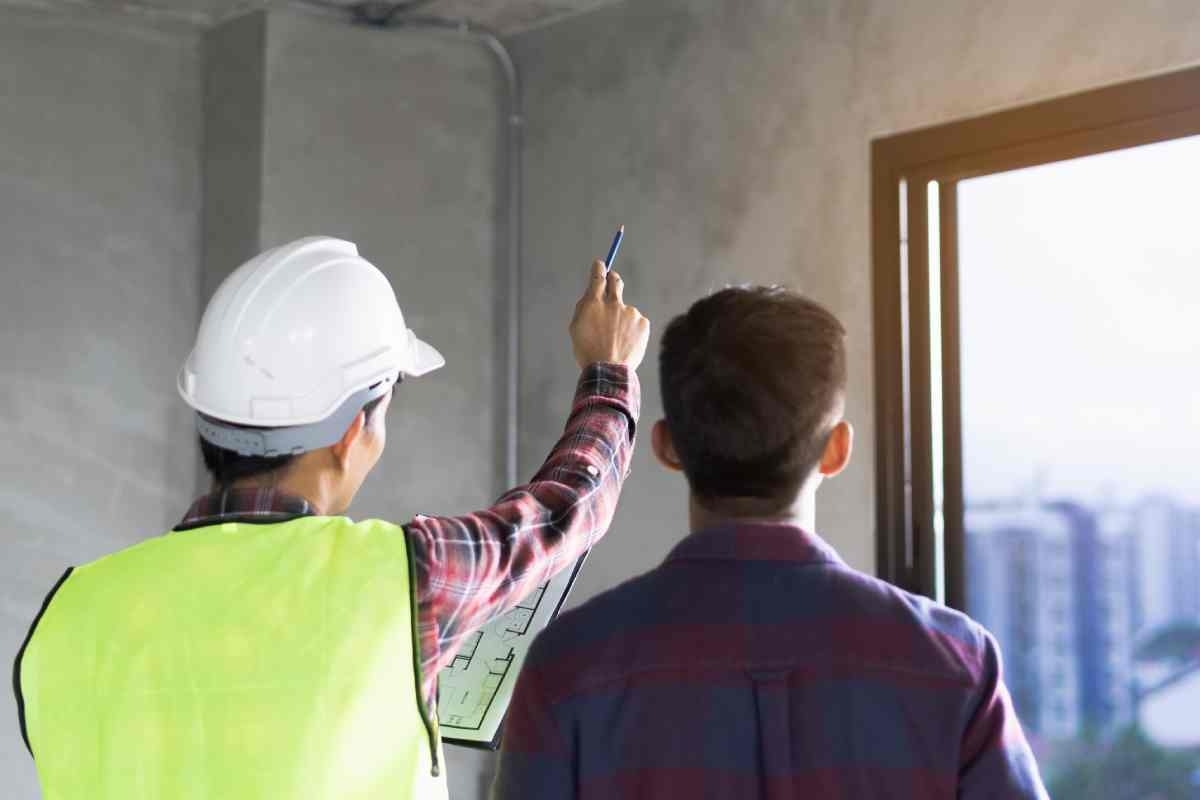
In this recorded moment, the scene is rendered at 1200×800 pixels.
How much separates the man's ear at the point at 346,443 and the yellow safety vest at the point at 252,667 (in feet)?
0.36

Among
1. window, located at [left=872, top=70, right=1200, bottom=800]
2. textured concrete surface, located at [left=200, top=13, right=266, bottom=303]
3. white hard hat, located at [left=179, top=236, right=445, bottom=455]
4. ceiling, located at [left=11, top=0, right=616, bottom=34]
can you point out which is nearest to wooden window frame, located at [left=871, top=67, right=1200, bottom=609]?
window, located at [left=872, top=70, right=1200, bottom=800]

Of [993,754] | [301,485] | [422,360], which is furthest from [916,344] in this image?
[993,754]

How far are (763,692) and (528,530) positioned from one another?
372mm

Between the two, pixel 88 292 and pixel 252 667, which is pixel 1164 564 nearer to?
pixel 252 667

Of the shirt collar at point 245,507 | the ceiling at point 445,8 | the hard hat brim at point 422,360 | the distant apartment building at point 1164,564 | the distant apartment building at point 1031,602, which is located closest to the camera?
the shirt collar at point 245,507

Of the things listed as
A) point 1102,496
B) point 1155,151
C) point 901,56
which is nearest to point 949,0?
point 901,56

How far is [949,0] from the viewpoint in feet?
9.52

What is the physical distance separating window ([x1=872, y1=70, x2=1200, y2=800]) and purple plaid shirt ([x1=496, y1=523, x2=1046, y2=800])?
5.28 feet

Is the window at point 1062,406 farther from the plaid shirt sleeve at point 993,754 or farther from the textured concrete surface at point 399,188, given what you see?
the plaid shirt sleeve at point 993,754

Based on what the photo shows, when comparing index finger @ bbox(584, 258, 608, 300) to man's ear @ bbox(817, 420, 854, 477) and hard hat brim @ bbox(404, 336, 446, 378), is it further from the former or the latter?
man's ear @ bbox(817, 420, 854, 477)

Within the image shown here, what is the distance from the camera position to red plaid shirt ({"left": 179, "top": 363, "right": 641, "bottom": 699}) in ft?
4.33

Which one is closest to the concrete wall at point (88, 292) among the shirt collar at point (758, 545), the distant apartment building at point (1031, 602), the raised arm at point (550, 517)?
the distant apartment building at point (1031, 602)

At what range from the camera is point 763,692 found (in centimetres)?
110

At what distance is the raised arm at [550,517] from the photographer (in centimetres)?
132
